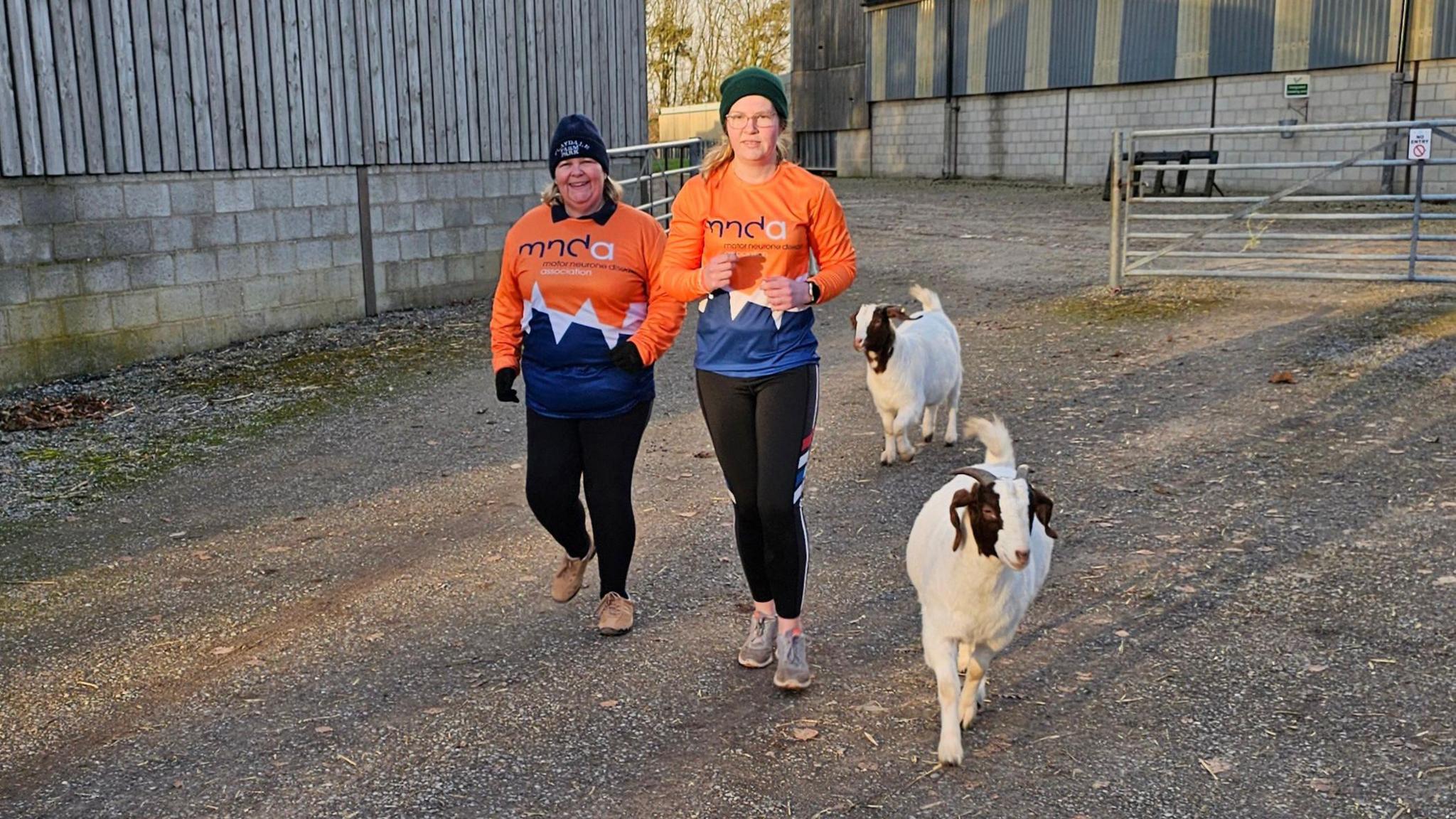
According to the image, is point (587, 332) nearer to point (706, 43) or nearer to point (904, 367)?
point (904, 367)

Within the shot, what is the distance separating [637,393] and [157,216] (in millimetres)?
7539

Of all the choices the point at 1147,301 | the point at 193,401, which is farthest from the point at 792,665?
the point at 1147,301

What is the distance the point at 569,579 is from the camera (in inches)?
197

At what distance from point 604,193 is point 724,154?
0.71m

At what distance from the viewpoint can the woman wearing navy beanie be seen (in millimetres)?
4508

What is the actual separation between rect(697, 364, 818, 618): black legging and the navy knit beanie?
0.99 metres

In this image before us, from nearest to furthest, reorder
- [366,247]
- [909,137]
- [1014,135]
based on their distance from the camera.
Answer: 1. [366,247]
2. [1014,135]
3. [909,137]

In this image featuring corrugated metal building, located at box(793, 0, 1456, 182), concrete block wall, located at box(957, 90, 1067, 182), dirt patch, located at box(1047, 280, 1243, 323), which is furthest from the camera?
concrete block wall, located at box(957, 90, 1067, 182)

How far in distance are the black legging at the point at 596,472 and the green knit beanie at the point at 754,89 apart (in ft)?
4.09

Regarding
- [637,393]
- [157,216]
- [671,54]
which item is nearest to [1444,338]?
[637,393]

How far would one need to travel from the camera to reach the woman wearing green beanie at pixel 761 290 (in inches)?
157

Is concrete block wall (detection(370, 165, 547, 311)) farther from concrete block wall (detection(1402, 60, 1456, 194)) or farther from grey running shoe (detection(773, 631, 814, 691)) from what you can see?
concrete block wall (detection(1402, 60, 1456, 194))

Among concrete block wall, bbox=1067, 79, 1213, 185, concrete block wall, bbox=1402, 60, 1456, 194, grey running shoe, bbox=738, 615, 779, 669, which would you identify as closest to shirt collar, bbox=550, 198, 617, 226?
grey running shoe, bbox=738, 615, 779, 669

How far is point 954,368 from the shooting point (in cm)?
748
